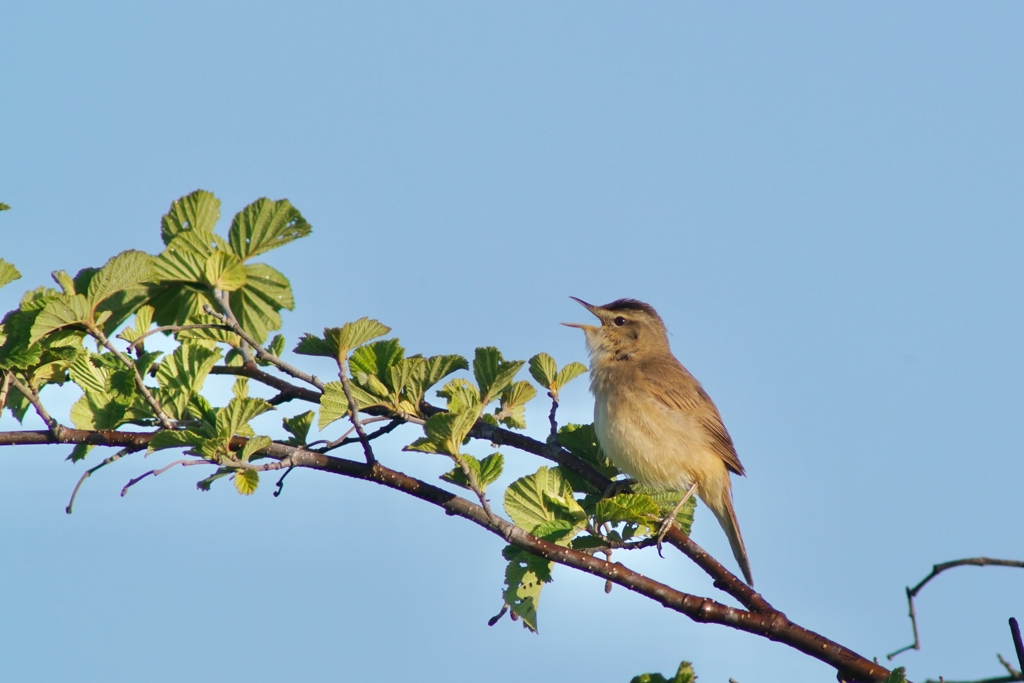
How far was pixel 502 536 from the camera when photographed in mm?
3219

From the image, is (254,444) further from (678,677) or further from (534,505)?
(678,677)

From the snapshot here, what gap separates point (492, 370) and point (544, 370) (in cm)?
52

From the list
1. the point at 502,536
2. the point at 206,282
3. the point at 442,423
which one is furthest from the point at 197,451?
the point at 502,536

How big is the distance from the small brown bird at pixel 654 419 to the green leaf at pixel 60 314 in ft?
9.13

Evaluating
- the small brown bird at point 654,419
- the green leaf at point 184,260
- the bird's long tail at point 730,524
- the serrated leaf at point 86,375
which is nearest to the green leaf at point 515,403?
the small brown bird at point 654,419

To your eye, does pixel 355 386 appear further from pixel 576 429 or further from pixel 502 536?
pixel 576 429

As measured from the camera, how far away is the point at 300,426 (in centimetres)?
344

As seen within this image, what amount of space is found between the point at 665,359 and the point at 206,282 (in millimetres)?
3909

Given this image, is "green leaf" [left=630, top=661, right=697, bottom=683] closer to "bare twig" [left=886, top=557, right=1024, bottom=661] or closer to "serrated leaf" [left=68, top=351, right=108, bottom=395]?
"bare twig" [left=886, top=557, right=1024, bottom=661]

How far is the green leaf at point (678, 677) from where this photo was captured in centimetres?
283

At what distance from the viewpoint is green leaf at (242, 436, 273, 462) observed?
122 inches

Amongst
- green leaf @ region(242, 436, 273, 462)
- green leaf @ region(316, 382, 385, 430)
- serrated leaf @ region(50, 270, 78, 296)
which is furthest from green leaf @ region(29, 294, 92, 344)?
green leaf @ region(316, 382, 385, 430)

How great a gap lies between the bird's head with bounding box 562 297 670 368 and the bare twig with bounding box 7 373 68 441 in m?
3.75

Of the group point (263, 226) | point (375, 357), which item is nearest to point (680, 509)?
point (375, 357)
